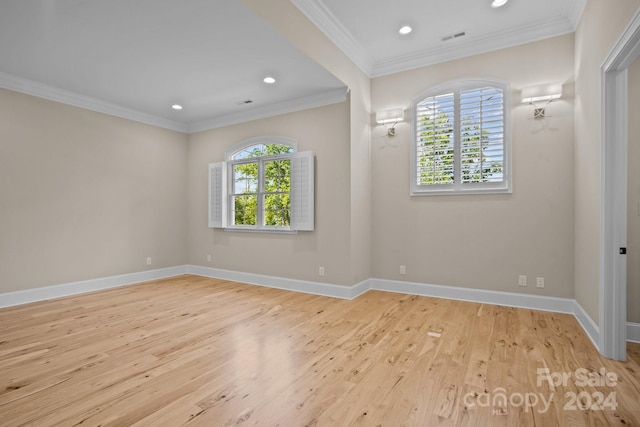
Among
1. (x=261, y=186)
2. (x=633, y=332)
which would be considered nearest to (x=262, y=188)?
(x=261, y=186)

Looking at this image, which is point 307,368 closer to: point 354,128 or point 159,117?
point 354,128

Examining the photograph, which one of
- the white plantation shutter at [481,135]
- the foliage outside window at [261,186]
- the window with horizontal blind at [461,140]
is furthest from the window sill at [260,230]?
the white plantation shutter at [481,135]

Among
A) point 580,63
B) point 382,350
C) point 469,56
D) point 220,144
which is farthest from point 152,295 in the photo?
point 580,63

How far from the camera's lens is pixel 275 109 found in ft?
16.3

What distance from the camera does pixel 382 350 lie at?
2604mm

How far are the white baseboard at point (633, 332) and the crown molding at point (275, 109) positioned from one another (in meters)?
3.83

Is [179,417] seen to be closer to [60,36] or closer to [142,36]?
[142,36]

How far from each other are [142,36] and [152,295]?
3.27m

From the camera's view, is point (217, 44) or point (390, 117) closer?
point (217, 44)

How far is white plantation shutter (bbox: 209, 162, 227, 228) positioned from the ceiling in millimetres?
1169

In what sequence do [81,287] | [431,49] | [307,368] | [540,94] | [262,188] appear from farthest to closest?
[262,188]
[81,287]
[431,49]
[540,94]
[307,368]

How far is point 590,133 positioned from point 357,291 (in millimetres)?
3041

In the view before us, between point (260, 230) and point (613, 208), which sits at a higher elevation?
point (613, 208)

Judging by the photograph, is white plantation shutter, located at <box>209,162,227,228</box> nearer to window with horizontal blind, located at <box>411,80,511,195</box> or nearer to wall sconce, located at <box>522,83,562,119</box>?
window with horizontal blind, located at <box>411,80,511,195</box>
